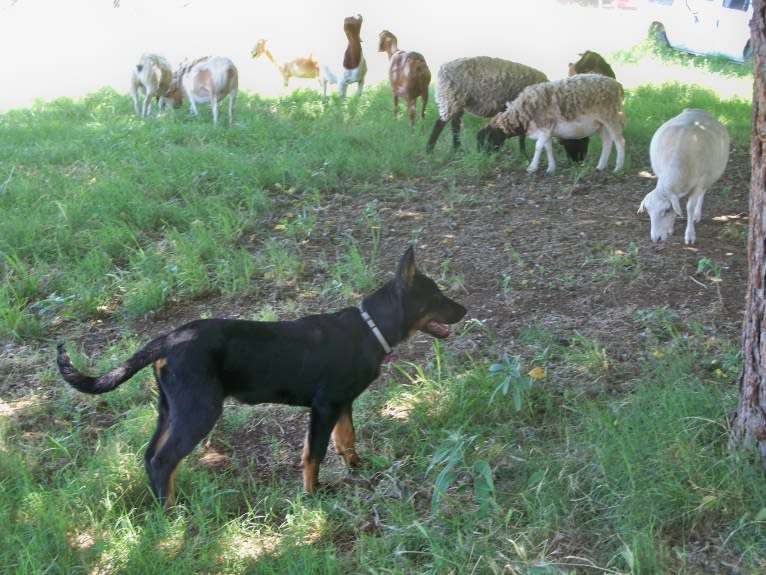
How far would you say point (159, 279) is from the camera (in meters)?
6.68

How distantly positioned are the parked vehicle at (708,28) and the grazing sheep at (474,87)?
9217mm

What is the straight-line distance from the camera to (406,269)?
429 centimetres

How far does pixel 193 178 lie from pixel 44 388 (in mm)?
3959

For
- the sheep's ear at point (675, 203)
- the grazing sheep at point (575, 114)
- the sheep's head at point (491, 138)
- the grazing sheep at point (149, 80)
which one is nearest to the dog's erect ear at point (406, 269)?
the sheep's ear at point (675, 203)

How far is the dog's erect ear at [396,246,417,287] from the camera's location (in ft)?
13.9

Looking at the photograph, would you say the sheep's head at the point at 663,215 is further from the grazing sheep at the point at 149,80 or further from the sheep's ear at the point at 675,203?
the grazing sheep at the point at 149,80

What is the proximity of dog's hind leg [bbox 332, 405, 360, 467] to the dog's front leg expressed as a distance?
0.71ft

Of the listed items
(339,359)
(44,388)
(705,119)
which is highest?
(705,119)

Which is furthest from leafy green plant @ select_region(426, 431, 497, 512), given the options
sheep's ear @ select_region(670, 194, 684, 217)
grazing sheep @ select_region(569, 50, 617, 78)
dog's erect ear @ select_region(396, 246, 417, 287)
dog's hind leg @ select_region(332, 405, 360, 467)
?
grazing sheep @ select_region(569, 50, 617, 78)

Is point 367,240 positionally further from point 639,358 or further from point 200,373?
point 200,373

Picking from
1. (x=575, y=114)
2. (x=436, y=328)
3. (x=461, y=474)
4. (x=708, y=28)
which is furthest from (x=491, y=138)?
(x=708, y=28)

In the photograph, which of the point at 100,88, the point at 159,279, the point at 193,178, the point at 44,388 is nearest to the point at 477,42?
the point at 100,88

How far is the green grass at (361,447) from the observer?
11.5 feet

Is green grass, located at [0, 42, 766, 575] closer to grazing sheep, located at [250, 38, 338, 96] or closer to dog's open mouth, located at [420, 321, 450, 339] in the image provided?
dog's open mouth, located at [420, 321, 450, 339]
